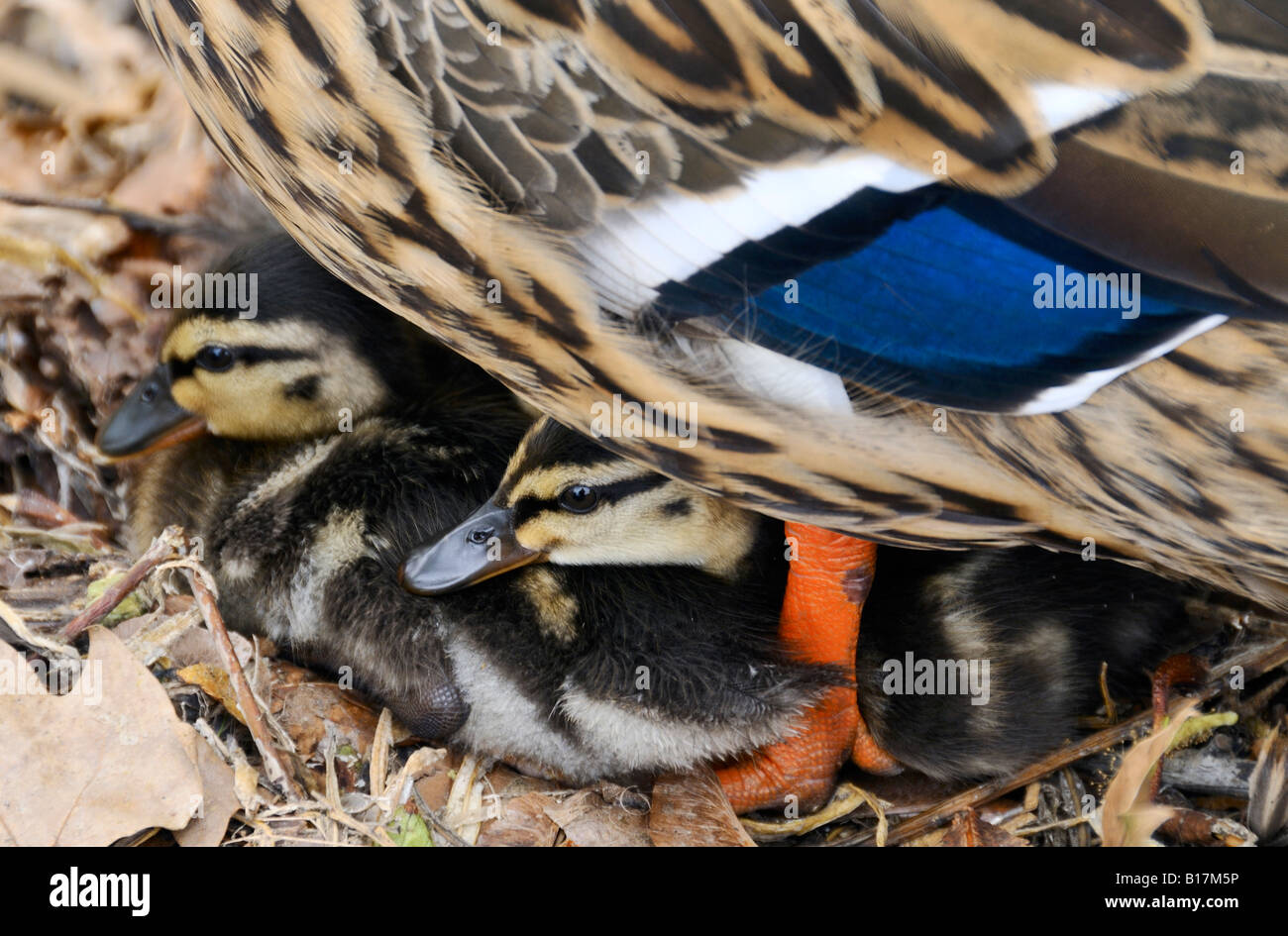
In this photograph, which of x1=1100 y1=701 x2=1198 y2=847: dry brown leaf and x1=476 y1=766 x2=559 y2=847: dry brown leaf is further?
x1=476 y1=766 x2=559 y2=847: dry brown leaf

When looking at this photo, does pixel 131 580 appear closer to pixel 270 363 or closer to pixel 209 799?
pixel 209 799

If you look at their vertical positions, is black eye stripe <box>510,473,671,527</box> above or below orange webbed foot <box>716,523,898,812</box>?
above

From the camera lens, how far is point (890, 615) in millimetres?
2436

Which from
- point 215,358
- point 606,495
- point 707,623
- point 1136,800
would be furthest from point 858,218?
point 215,358

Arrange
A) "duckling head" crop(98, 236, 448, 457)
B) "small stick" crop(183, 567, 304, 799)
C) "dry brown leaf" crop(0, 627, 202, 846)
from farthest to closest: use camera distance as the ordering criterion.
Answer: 1. "duckling head" crop(98, 236, 448, 457)
2. "small stick" crop(183, 567, 304, 799)
3. "dry brown leaf" crop(0, 627, 202, 846)

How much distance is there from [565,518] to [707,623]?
31 centimetres

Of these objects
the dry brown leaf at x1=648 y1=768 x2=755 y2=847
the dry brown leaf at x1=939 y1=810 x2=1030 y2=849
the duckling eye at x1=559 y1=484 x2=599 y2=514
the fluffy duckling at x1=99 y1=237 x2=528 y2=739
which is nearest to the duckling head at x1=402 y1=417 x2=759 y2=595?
the duckling eye at x1=559 y1=484 x2=599 y2=514

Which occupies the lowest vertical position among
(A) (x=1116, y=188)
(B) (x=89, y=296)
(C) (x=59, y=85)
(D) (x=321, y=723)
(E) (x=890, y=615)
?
(D) (x=321, y=723)

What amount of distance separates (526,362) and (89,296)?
6.08 feet

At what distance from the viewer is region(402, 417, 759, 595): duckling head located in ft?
7.39

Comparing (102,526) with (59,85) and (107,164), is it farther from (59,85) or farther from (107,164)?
(59,85)

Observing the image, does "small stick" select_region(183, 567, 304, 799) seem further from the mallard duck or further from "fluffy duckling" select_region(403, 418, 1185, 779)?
the mallard duck

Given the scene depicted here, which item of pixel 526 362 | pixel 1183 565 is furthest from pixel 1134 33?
pixel 526 362

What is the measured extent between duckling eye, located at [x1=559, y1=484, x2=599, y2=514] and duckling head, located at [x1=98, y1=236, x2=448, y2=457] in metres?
0.56
